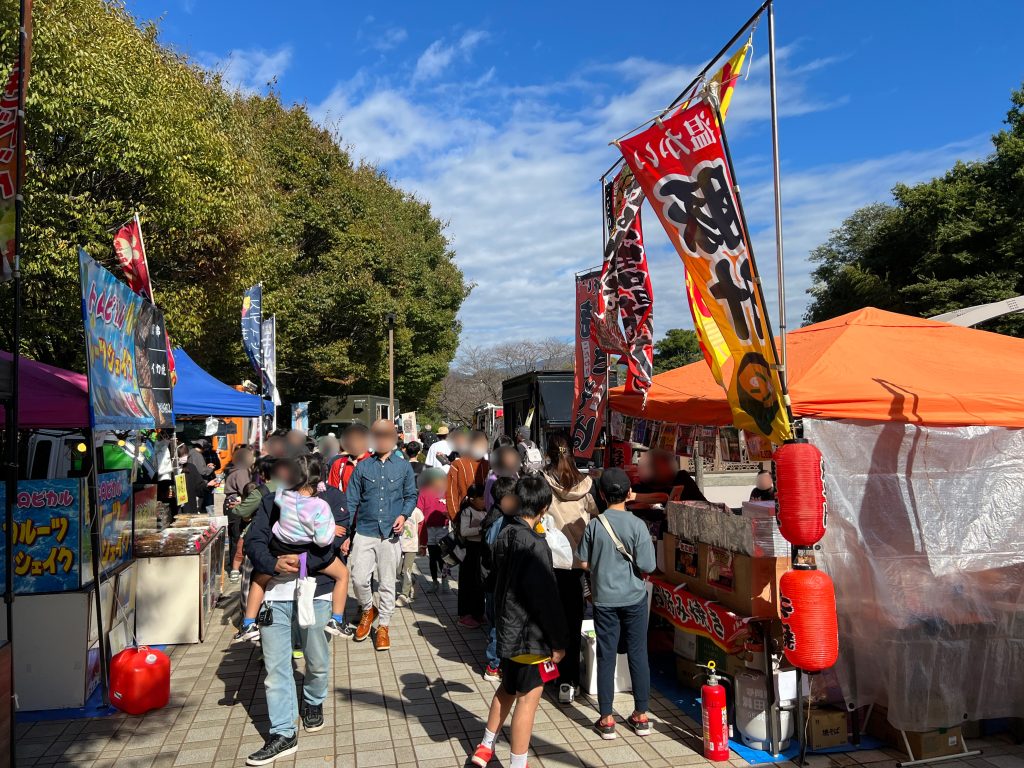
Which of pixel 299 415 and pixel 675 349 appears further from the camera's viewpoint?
pixel 675 349

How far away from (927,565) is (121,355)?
5637 millimetres

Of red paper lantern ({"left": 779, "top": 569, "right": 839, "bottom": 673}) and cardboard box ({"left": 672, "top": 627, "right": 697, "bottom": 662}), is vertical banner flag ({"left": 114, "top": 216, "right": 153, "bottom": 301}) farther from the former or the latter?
red paper lantern ({"left": 779, "top": 569, "right": 839, "bottom": 673})

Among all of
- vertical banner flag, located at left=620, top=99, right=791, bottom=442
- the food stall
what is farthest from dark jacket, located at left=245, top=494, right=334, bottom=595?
the food stall

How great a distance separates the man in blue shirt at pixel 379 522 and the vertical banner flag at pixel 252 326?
19.7 feet

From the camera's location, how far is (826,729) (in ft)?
13.8

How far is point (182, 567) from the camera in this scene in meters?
6.29

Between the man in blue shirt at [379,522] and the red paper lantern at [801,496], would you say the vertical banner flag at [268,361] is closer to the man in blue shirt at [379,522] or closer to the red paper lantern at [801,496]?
the man in blue shirt at [379,522]

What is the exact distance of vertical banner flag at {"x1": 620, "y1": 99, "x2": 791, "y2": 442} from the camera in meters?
4.09

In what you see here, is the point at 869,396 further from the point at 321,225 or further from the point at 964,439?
the point at 321,225

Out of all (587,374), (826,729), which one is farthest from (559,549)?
(587,374)

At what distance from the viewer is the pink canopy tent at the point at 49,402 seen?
16.1 ft

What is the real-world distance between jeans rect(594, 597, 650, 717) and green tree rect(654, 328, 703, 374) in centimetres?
3872

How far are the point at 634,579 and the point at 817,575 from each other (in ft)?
3.56

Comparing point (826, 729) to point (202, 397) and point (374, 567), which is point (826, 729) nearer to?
point (374, 567)
